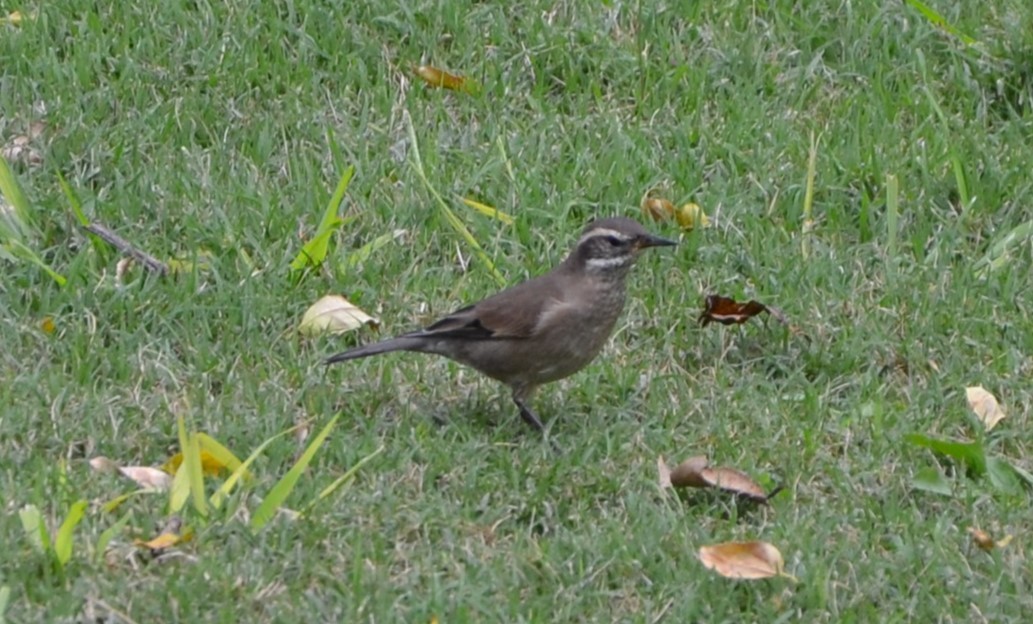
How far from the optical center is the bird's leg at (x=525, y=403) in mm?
6613

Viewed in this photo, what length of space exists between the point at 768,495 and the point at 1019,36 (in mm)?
3629

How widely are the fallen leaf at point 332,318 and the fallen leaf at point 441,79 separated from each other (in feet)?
5.88

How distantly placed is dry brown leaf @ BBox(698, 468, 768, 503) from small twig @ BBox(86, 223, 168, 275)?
Answer: 2.44 meters

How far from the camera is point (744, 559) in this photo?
18.4 feet

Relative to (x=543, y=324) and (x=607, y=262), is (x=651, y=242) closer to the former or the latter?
(x=607, y=262)

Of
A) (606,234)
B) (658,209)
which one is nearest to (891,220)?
(658,209)

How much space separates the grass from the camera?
5594mm

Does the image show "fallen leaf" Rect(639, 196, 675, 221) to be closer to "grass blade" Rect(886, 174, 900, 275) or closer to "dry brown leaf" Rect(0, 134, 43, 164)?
"grass blade" Rect(886, 174, 900, 275)

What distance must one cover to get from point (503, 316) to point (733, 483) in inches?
45.0

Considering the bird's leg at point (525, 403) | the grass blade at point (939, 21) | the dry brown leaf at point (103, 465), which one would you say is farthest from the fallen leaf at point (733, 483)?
the grass blade at point (939, 21)

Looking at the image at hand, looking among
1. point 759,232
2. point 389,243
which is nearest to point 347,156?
point 389,243

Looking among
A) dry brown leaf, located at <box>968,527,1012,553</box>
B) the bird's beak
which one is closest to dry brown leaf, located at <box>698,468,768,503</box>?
dry brown leaf, located at <box>968,527,1012,553</box>

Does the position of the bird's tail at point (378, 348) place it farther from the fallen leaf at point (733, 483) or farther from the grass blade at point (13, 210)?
the grass blade at point (13, 210)

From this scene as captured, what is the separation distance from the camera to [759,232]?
7758 millimetres
